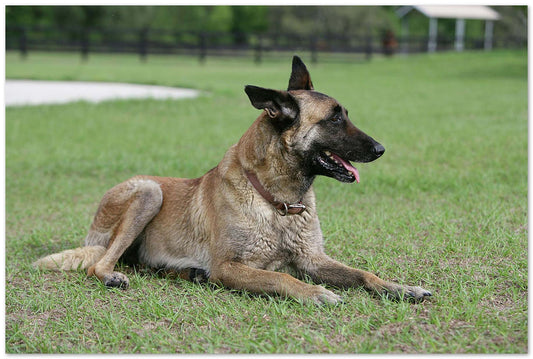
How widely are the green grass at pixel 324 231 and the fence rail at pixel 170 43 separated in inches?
969

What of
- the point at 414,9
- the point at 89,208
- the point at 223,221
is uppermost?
the point at 414,9

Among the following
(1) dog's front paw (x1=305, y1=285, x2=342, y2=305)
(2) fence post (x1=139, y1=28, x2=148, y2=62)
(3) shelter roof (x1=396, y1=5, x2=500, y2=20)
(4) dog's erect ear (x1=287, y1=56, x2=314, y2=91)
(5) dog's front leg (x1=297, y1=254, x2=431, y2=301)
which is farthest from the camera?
(3) shelter roof (x1=396, y1=5, x2=500, y2=20)

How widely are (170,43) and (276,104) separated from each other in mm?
37478

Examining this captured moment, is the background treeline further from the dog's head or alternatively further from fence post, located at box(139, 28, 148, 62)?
the dog's head

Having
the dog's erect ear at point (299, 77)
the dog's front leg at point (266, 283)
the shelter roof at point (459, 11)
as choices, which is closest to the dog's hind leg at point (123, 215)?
the dog's front leg at point (266, 283)

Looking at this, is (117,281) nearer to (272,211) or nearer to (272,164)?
(272,211)

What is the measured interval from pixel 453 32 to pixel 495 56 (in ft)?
83.8

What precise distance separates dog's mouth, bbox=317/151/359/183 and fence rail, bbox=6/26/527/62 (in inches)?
1357

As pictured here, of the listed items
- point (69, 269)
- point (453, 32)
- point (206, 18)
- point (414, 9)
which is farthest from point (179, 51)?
point (69, 269)

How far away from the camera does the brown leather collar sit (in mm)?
4348

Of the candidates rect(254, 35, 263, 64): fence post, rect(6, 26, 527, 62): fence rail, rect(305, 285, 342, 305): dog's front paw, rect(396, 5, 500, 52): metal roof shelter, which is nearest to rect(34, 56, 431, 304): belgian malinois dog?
rect(305, 285, 342, 305): dog's front paw

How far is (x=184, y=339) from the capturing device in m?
3.53

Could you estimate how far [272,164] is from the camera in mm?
4309

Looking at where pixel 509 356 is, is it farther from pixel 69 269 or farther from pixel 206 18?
pixel 206 18
